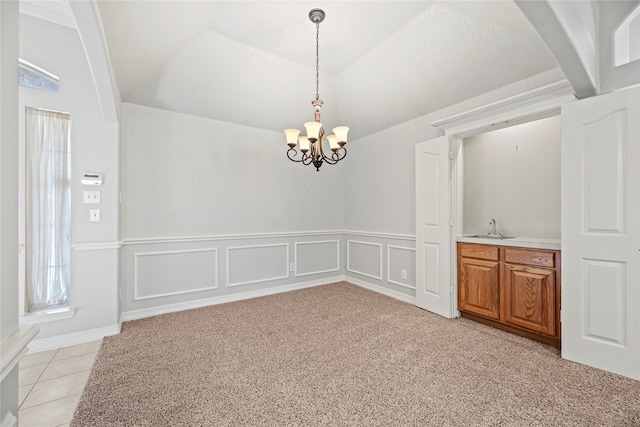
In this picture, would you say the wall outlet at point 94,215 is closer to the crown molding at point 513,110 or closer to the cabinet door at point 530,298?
the crown molding at point 513,110

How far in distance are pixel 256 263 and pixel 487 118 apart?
11.3 feet

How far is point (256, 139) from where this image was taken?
4.28 meters

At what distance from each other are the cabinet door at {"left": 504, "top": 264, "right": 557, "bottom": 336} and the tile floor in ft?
11.9

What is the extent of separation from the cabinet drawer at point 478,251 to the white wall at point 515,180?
0.58 metres

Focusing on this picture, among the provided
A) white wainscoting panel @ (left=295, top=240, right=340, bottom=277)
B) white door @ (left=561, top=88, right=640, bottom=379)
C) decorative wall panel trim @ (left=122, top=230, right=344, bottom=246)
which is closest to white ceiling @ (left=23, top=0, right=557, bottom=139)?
white door @ (left=561, top=88, right=640, bottom=379)

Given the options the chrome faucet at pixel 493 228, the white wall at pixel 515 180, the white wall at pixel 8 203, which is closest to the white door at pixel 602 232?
the white wall at pixel 515 180

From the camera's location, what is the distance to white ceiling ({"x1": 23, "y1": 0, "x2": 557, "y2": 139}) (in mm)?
2521

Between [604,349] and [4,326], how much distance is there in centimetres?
344

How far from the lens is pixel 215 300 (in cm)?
390

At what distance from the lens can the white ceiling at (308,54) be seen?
99.3 inches

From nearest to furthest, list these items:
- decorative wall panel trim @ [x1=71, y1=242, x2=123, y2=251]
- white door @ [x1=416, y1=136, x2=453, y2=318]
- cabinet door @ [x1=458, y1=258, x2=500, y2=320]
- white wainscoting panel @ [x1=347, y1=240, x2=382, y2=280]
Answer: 1. decorative wall panel trim @ [x1=71, y1=242, x2=123, y2=251]
2. cabinet door @ [x1=458, y1=258, x2=500, y2=320]
3. white door @ [x1=416, y1=136, x2=453, y2=318]
4. white wainscoting panel @ [x1=347, y1=240, x2=382, y2=280]

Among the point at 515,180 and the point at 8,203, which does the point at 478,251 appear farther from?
the point at 8,203

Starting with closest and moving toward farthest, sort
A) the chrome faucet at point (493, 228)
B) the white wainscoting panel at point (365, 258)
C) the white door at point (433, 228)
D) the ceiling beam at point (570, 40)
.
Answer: the ceiling beam at point (570, 40)
the white door at point (433, 228)
the chrome faucet at point (493, 228)
the white wainscoting panel at point (365, 258)

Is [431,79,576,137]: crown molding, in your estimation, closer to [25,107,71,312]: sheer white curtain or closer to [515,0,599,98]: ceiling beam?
[515,0,599,98]: ceiling beam
